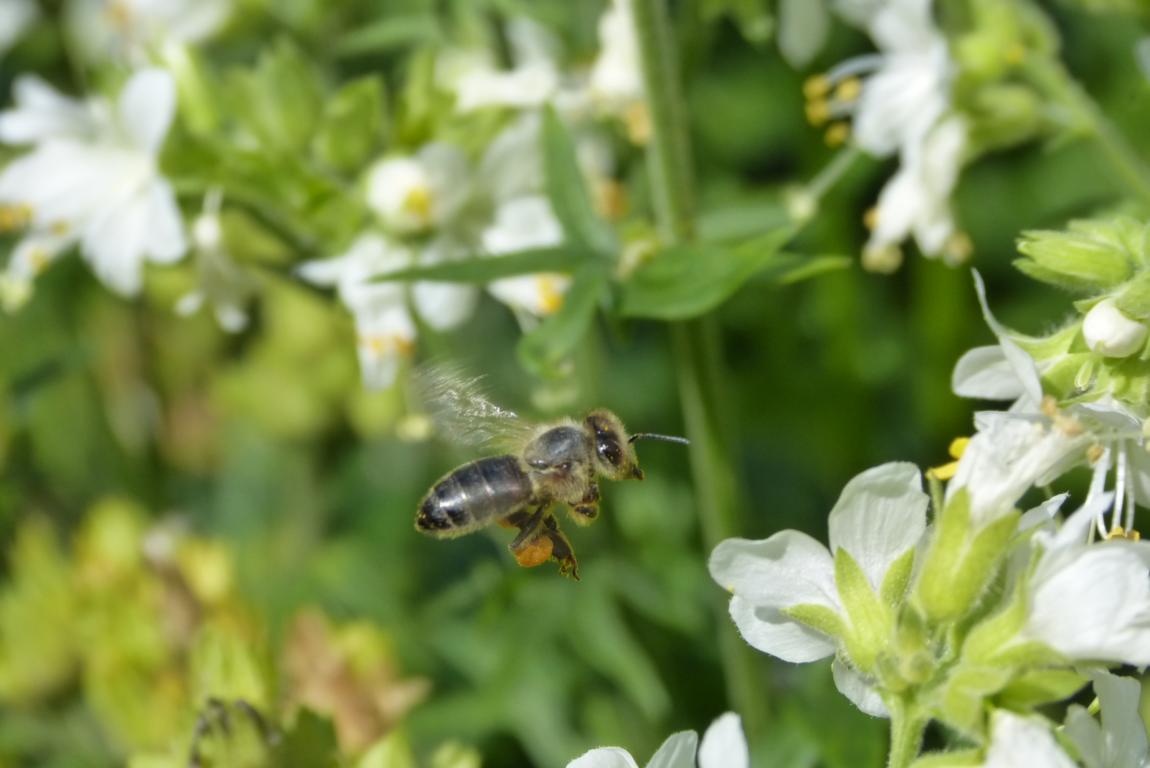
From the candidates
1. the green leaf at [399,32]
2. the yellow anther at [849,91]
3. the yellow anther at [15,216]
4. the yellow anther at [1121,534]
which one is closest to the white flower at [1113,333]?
the yellow anther at [1121,534]

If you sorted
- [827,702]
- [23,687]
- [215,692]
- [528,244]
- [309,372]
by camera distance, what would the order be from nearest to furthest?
1. [215,692]
2. [827,702]
3. [528,244]
4. [23,687]
5. [309,372]

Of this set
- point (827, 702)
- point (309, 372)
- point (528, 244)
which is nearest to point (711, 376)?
point (528, 244)

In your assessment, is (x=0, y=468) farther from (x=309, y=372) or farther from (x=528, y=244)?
(x=528, y=244)

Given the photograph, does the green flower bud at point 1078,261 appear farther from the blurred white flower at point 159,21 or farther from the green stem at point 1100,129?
the blurred white flower at point 159,21

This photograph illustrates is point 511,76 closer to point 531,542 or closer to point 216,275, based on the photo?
point 216,275

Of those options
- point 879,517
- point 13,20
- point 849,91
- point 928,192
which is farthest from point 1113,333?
point 13,20

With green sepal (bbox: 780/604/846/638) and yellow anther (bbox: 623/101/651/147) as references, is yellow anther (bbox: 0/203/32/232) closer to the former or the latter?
yellow anther (bbox: 623/101/651/147)

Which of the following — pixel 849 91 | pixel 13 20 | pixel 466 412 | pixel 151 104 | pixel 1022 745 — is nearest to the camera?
pixel 1022 745
